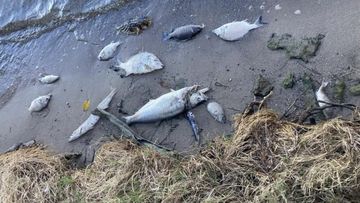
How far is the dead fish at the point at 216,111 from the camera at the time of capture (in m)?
5.23

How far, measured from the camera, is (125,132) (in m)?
5.49

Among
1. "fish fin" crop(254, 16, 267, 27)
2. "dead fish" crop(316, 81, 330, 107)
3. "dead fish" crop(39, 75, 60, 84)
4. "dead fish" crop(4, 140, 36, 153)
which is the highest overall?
"fish fin" crop(254, 16, 267, 27)

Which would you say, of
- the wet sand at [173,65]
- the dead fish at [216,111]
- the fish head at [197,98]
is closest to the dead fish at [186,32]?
the wet sand at [173,65]

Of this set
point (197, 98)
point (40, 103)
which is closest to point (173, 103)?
point (197, 98)

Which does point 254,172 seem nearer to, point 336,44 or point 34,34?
point 336,44

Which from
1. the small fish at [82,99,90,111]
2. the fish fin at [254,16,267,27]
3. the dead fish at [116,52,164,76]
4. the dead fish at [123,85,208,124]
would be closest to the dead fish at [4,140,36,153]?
the small fish at [82,99,90,111]

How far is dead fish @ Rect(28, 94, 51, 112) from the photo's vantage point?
19.7 ft

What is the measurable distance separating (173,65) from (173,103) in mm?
512

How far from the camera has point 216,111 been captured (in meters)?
5.25

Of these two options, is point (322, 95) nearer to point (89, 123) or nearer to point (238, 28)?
point (238, 28)

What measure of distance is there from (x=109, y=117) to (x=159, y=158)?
808mm

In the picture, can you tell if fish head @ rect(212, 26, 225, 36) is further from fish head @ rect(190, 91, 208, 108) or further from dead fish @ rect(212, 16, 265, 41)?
fish head @ rect(190, 91, 208, 108)

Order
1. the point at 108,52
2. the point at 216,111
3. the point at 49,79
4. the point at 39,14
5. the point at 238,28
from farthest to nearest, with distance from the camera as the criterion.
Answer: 1. the point at 39,14
2. the point at 49,79
3. the point at 108,52
4. the point at 238,28
5. the point at 216,111

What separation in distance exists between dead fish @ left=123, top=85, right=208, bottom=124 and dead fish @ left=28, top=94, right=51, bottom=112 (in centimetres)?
122
